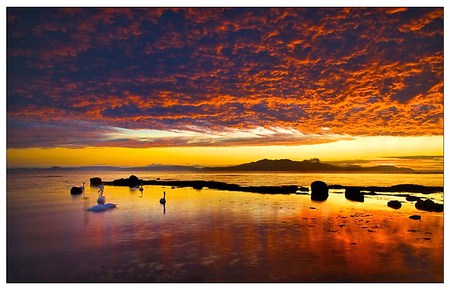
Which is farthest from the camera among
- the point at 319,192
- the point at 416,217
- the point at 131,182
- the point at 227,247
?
the point at 131,182

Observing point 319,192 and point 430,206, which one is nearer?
point 430,206

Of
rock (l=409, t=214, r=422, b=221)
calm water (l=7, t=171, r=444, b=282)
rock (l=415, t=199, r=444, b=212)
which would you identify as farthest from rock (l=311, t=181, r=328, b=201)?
rock (l=409, t=214, r=422, b=221)

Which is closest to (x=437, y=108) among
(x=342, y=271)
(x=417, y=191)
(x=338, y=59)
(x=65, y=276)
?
(x=338, y=59)

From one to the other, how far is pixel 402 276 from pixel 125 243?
22.7 ft

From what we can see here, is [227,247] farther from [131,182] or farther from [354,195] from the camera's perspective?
[131,182]

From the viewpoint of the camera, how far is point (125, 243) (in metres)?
10.2

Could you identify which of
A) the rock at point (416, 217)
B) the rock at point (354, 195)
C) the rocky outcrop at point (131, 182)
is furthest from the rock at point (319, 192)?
the rocky outcrop at point (131, 182)

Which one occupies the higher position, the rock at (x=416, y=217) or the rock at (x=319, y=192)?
the rock at (x=319, y=192)

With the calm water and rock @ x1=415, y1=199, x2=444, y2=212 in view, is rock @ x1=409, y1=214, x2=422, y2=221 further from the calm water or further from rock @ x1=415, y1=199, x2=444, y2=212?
rock @ x1=415, y1=199, x2=444, y2=212

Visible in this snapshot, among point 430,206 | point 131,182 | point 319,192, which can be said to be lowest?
point 430,206

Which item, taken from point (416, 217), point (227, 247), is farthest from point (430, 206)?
point (227, 247)

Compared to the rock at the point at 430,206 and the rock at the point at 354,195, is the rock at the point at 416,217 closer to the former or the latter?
the rock at the point at 430,206

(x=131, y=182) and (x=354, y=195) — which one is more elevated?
(x=131, y=182)

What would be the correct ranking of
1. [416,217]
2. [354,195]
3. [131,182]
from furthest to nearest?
[131,182] < [354,195] < [416,217]
